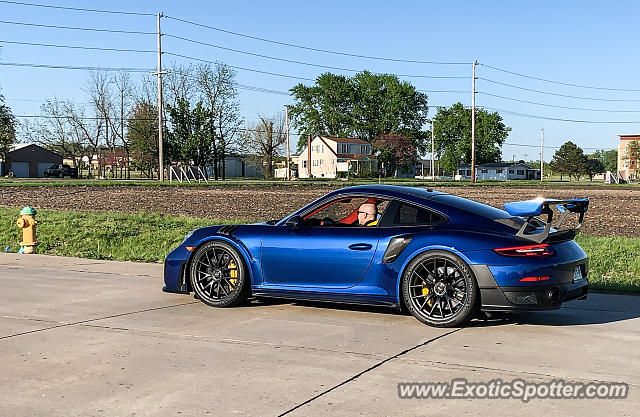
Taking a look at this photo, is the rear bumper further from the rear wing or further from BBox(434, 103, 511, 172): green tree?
BBox(434, 103, 511, 172): green tree

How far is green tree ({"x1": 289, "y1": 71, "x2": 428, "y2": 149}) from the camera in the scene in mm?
131750

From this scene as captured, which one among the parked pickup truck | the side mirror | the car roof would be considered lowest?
the side mirror

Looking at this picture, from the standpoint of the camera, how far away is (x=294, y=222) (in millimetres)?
7758

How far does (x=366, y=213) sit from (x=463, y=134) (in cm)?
13330

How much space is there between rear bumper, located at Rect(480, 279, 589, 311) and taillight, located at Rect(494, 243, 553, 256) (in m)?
0.29

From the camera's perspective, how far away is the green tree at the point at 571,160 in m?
144

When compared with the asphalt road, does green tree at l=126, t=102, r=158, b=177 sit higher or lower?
higher

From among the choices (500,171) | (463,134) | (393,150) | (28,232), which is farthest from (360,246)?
(500,171)

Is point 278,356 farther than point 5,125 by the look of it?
No

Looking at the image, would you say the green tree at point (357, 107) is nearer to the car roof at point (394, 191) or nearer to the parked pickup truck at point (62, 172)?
the parked pickup truck at point (62, 172)

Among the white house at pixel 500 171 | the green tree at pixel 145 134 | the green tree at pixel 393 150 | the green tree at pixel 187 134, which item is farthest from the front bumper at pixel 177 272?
the white house at pixel 500 171

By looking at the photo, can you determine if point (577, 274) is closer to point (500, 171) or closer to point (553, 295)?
point (553, 295)

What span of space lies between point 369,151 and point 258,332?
12286cm

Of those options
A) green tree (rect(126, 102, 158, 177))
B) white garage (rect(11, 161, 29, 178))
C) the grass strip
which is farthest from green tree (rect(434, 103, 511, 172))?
the grass strip
